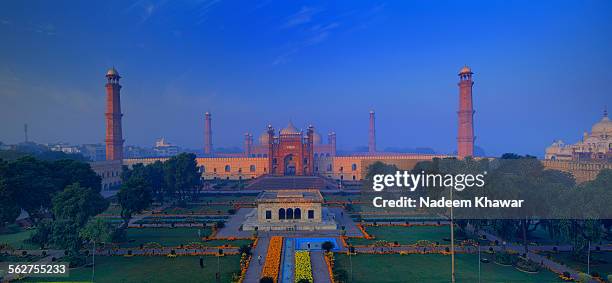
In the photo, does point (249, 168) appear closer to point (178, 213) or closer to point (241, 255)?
point (178, 213)

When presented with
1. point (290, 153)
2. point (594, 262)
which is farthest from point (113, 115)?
point (594, 262)

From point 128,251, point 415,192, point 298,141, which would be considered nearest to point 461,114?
point 298,141

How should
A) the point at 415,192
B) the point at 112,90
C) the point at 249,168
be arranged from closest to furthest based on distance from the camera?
the point at 415,192, the point at 112,90, the point at 249,168

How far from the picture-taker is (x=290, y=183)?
70.8 meters

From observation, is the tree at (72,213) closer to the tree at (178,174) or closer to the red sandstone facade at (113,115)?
the tree at (178,174)

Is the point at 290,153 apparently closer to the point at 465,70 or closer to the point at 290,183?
the point at 290,183

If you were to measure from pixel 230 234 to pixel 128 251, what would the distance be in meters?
8.98

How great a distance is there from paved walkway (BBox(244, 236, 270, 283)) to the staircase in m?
33.9

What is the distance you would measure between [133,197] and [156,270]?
11.8m

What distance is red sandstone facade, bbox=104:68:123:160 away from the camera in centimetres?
7450

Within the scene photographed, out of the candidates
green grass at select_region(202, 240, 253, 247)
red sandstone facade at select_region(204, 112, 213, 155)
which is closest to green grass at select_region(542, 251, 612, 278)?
green grass at select_region(202, 240, 253, 247)

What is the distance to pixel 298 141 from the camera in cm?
8294

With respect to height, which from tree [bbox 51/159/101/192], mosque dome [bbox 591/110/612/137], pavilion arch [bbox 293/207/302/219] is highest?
mosque dome [bbox 591/110/612/137]

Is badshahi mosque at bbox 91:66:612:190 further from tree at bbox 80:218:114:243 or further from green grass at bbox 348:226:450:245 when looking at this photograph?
tree at bbox 80:218:114:243
